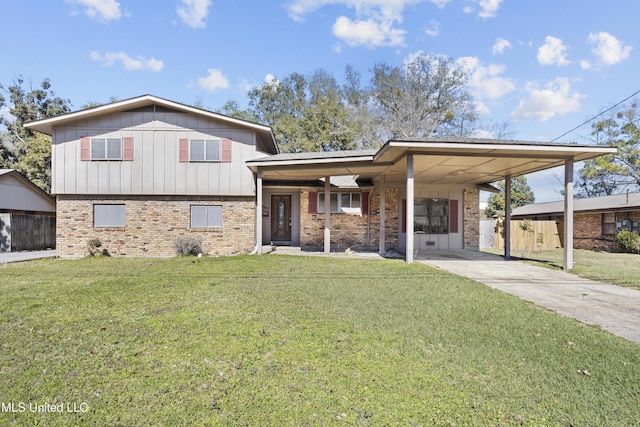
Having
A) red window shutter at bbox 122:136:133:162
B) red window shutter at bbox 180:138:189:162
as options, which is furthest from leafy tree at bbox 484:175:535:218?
red window shutter at bbox 122:136:133:162

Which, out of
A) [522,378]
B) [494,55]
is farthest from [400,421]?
[494,55]

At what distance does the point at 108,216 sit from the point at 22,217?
485 cm

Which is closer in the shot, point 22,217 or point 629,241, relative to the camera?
point 22,217

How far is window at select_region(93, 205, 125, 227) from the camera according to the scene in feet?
39.6

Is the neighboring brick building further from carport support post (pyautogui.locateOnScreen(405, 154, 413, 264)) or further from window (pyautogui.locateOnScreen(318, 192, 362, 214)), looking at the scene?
carport support post (pyautogui.locateOnScreen(405, 154, 413, 264))

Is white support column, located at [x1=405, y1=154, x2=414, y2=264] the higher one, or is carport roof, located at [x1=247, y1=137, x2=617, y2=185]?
carport roof, located at [x1=247, y1=137, x2=617, y2=185]

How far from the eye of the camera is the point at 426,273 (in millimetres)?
7555

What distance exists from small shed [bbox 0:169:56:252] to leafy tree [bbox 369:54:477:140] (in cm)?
2201

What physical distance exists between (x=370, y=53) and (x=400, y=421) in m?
30.4

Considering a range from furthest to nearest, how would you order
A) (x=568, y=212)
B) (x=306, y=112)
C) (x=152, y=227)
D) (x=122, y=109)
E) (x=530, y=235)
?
(x=306, y=112) → (x=530, y=235) → (x=152, y=227) → (x=122, y=109) → (x=568, y=212)

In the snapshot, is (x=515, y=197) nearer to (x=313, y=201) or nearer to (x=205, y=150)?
(x=313, y=201)

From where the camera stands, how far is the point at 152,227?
1205 cm

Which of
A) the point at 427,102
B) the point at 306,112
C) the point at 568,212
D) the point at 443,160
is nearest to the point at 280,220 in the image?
the point at 443,160

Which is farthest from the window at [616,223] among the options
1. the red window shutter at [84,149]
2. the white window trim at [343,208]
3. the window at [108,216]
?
the red window shutter at [84,149]
